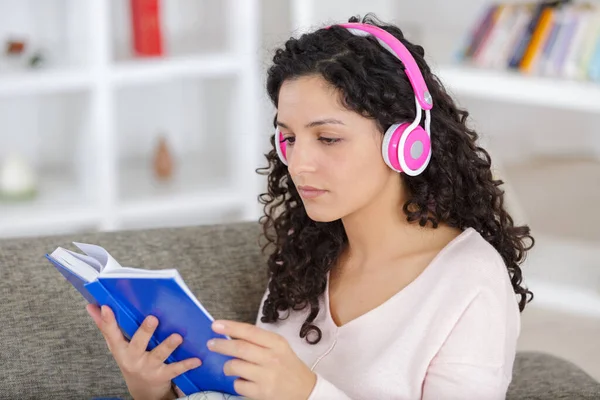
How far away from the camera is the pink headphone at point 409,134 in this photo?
150 cm

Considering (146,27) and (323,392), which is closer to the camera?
(323,392)

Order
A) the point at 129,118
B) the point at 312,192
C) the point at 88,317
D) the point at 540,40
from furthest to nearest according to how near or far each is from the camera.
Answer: the point at 129,118
the point at 540,40
the point at 88,317
the point at 312,192

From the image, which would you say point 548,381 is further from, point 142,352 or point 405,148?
point 142,352

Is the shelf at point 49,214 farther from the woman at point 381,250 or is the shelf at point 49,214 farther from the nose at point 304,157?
the nose at point 304,157

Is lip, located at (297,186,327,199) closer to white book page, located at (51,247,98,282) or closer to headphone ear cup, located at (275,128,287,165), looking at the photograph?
headphone ear cup, located at (275,128,287,165)

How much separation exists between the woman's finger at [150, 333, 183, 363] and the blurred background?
1773 mm

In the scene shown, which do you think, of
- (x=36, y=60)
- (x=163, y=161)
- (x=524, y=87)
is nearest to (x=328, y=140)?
(x=524, y=87)

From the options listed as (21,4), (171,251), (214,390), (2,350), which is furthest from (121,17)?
(214,390)

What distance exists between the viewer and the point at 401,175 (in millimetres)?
1624

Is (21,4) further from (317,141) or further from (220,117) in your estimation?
(317,141)

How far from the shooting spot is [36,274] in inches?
71.0

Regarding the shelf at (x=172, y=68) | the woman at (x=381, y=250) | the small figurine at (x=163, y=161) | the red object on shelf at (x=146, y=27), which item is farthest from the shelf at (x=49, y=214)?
the woman at (x=381, y=250)

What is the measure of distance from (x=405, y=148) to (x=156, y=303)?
429 millimetres

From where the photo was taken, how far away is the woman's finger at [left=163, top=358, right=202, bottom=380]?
1.42 meters
